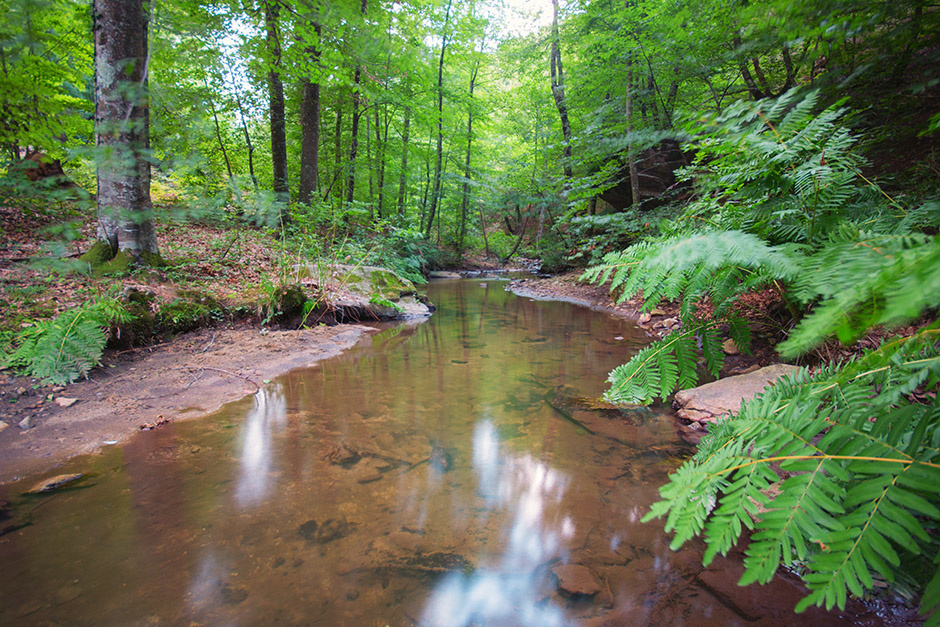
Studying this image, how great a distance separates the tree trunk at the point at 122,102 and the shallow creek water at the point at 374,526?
313 cm

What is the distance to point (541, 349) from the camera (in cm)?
499

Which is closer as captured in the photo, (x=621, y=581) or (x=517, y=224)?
(x=621, y=581)

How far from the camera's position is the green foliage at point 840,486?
27.3 inches

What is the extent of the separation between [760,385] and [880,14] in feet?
7.31

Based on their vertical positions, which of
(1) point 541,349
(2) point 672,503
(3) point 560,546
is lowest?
(3) point 560,546

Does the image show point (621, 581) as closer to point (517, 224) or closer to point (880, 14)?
point (880, 14)

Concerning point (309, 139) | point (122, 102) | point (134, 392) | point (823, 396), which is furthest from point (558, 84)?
point (823, 396)

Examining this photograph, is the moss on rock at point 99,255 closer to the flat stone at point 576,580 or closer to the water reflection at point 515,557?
the water reflection at point 515,557

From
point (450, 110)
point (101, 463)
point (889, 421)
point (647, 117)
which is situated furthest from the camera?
point (450, 110)

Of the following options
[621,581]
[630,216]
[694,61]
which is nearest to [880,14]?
[621,581]

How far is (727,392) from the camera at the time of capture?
2.96 metres

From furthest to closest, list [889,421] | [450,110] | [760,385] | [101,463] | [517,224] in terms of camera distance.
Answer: [517,224] < [450,110] < [760,385] < [101,463] < [889,421]

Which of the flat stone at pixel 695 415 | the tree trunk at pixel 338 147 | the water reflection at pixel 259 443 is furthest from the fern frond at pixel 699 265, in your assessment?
the tree trunk at pixel 338 147

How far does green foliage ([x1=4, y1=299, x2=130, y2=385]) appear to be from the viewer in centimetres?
298
